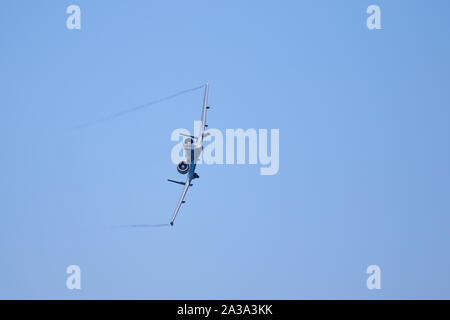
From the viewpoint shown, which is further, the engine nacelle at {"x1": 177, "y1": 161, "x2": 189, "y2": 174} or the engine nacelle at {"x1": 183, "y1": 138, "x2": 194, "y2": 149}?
the engine nacelle at {"x1": 177, "y1": 161, "x2": 189, "y2": 174}

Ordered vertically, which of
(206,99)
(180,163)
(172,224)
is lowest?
(172,224)

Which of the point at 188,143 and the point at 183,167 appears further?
the point at 183,167

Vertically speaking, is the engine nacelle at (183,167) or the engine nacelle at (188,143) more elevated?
the engine nacelle at (188,143)

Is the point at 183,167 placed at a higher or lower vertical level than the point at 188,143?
lower

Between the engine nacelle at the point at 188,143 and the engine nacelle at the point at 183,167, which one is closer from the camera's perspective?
the engine nacelle at the point at 188,143

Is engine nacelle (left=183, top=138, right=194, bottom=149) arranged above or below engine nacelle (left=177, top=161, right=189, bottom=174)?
above

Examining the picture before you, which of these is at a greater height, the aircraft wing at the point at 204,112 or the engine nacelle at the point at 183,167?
the aircraft wing at the point at 204,112

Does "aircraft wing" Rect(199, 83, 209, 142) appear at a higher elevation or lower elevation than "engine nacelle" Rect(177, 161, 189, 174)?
higher
